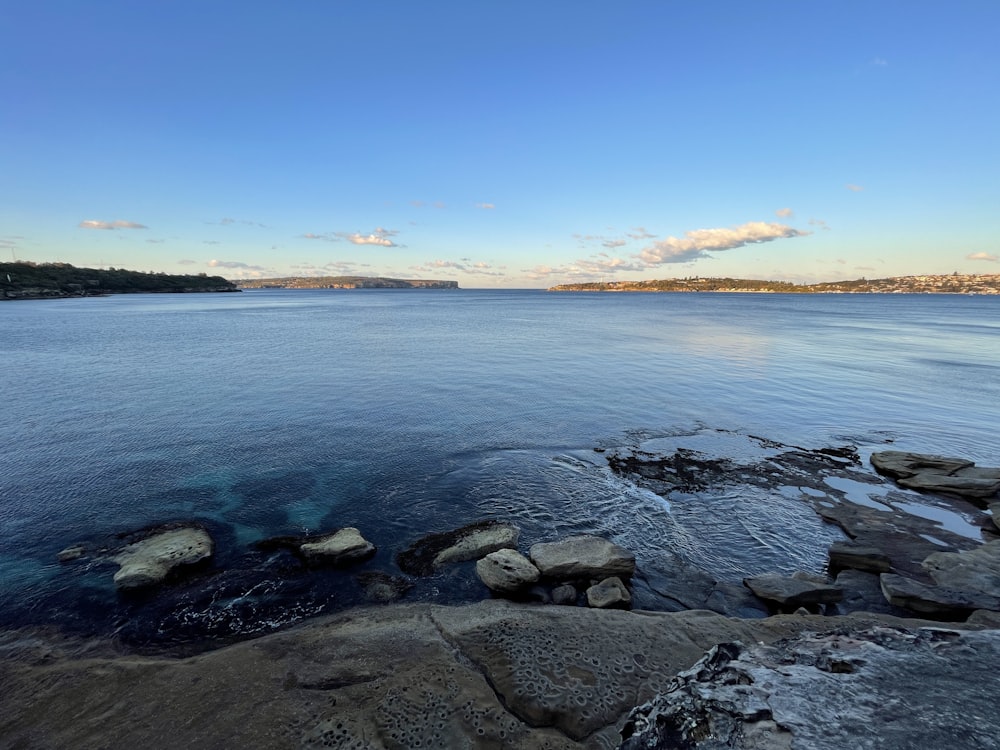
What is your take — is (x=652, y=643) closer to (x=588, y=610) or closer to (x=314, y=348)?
(x=588, y=610)

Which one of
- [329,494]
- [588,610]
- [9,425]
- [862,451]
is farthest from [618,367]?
[9,425]

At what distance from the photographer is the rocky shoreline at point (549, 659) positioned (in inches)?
234

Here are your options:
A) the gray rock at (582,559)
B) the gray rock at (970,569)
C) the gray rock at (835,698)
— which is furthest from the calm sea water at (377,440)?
the gray rock at (835,698)

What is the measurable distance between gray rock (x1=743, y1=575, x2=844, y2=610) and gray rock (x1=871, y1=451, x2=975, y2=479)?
10.7 metres

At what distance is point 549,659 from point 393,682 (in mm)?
2729

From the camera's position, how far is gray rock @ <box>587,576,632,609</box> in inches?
415

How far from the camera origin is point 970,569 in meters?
11.4

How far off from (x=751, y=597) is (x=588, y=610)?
451 cm

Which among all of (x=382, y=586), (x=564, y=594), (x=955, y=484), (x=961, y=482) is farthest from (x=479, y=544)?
(x=961, y=482)

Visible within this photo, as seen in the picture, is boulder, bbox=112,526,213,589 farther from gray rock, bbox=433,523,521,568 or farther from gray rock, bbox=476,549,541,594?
gray rock, bbox=476,549,541,594

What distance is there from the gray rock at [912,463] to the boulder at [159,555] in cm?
2480

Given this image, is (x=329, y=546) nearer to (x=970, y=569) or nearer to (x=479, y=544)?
(x=479, y=544)

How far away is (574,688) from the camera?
750 centimetres

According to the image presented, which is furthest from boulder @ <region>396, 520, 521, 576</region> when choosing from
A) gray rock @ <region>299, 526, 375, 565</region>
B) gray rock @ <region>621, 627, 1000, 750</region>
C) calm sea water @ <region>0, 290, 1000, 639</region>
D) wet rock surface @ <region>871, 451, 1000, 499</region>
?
wet rock surface @ <region>871, 451, 1000, 499</region>
